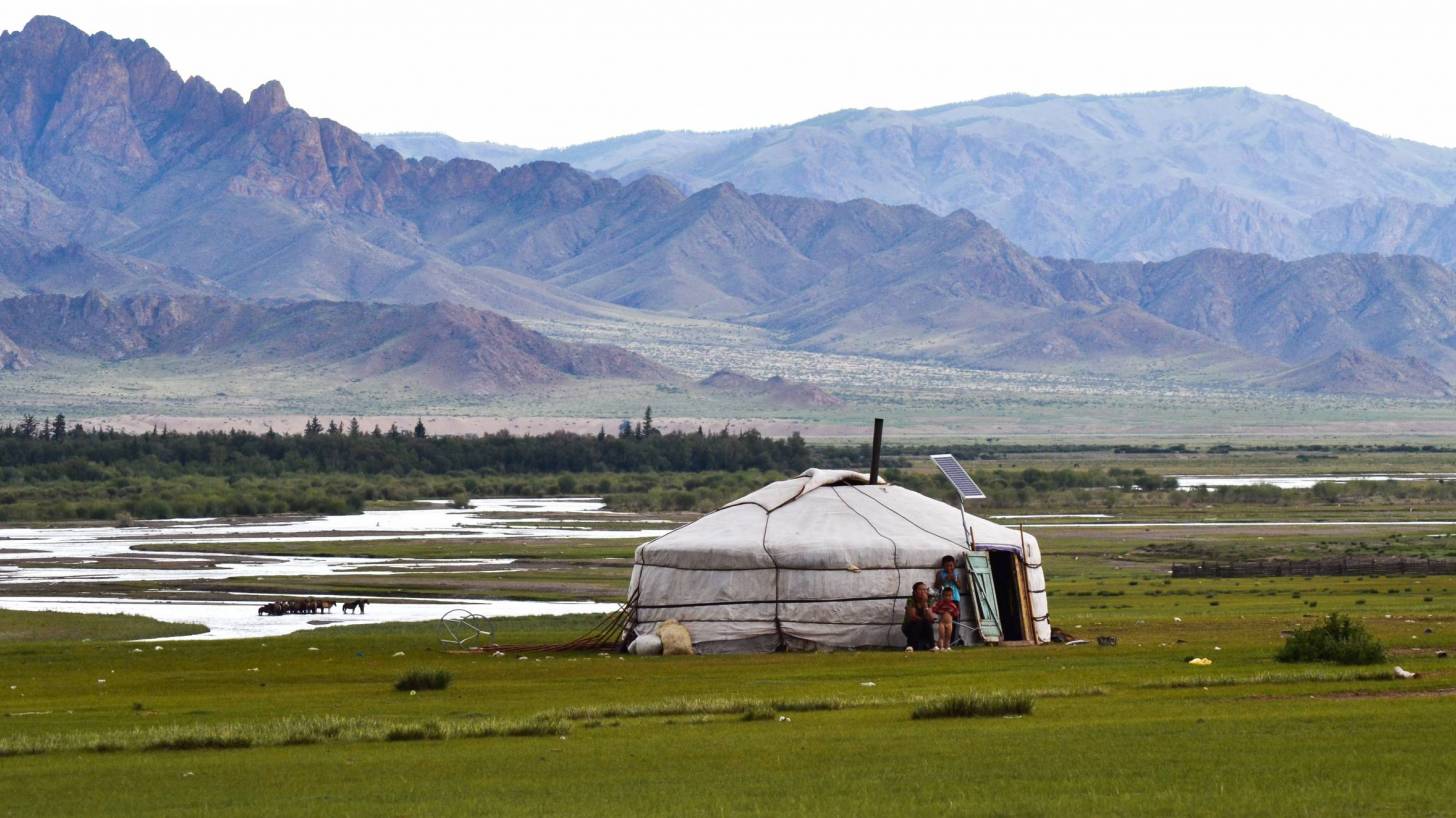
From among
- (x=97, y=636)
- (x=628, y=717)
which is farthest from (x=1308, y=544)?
(x=628, y=717)

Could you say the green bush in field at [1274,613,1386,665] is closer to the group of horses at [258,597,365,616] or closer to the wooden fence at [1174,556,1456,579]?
the group of horses at [258,597,365,616]

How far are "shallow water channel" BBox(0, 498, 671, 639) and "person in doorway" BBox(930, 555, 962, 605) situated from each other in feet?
43.9

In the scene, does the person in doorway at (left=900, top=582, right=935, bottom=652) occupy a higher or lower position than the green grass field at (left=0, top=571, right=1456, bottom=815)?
higher

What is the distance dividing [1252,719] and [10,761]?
10.6 meters

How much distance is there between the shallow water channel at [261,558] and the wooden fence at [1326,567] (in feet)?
48.9

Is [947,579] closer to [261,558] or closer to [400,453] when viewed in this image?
[261,558]

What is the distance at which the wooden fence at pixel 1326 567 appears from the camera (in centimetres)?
4981

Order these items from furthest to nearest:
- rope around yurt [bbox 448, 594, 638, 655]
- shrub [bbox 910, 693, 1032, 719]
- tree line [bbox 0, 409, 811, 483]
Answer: tree line [bbox 0, 409, 811, 483] < rope around yurt [bbox 448, 594, 638, 655] < shrub [bbox 910, 693, 1032, 719]

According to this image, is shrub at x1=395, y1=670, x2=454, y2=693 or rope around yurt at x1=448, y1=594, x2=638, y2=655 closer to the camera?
shrub at x1=395, y1=670, x2=454, y2=693

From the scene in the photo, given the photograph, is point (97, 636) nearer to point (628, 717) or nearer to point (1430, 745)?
point (628, 717)

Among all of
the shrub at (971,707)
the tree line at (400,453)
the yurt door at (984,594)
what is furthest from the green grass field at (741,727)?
the tree line at (400,453)

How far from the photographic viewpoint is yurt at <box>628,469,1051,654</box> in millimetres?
A: 31016

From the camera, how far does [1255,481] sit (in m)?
117

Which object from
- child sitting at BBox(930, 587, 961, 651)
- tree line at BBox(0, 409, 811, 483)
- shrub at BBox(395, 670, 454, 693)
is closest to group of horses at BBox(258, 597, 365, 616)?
child sitting at BBox(930, 587, 961, 651)
